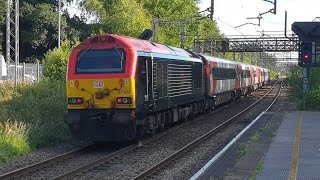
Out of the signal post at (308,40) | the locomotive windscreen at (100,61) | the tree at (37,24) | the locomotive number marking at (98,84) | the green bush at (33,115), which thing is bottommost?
the green bush at (33,115)

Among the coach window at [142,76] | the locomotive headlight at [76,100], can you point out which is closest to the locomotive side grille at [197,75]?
the coach window at [142,76]

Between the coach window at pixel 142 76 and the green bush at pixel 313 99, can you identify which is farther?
the green bush at pixel 313 99

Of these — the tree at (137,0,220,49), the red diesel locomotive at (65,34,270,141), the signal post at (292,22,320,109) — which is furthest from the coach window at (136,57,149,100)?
the tree at (137,0,220,49)

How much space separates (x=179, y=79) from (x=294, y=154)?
6952mm

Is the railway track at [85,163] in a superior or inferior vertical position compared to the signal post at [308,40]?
inferior

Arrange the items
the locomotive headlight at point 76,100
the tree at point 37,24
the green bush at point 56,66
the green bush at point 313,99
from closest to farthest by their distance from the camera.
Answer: the locomotive headlight at point 76,100
the green bush at point 313,99
the green bush at point 56,66
the tree at point 37,24

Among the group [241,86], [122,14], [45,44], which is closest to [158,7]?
[122,14]

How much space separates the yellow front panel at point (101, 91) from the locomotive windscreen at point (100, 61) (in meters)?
0.30

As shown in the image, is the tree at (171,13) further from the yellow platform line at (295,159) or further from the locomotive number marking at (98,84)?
the locomotive number marking at (98,84)

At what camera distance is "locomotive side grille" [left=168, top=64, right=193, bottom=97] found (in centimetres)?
1675

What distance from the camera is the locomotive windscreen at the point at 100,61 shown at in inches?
534

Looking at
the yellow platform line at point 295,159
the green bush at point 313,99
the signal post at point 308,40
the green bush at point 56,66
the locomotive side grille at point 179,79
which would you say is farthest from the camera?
the green bush at point 56,66

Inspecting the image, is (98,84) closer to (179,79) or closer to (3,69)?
(179,79)

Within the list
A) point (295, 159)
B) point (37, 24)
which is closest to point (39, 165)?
point (295, 159)
